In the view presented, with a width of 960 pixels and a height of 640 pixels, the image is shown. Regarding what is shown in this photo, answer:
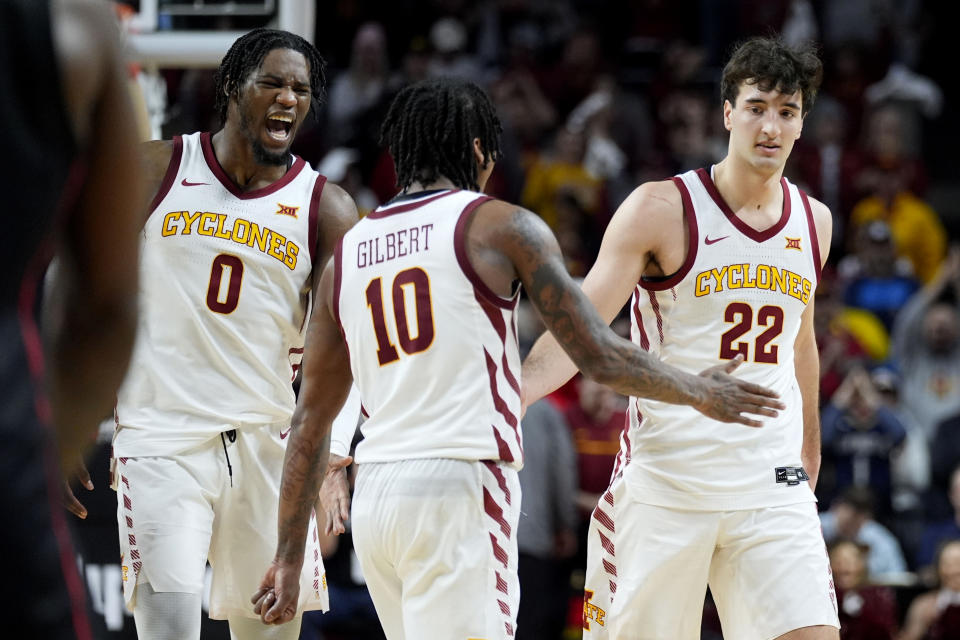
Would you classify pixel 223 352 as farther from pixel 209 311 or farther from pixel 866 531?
pixel 866 531

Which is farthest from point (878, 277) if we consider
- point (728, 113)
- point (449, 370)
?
point (449, 370)

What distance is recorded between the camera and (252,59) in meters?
5.40

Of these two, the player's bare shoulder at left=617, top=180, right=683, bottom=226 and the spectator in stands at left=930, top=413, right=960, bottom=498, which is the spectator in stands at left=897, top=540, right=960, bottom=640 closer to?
the spectator in stands at left=930, top=413, right=960, bottom=498

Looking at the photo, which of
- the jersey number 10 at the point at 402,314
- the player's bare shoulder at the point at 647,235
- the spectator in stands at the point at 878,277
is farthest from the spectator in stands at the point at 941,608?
the jersey number 10 at the point at 402,314

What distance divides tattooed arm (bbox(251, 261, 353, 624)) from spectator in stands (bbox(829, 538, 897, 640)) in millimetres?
5189

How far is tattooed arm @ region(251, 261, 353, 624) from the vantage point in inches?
180

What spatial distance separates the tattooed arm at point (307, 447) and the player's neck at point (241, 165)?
3.18 ft

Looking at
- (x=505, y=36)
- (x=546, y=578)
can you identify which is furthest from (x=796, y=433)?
(x=505, y=36)

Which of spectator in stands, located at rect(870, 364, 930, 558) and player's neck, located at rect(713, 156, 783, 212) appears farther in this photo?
spectator in stands, located at rect(870, 364, 930, 558)

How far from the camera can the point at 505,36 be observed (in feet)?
50.7

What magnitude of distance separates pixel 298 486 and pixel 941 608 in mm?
5839

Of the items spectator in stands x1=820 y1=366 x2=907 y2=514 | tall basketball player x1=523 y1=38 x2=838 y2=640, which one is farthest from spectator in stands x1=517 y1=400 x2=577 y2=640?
tall basketball player x1=523 y1=38 x2=838 y2=640

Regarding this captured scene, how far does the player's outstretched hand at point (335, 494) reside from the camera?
4.96 metres

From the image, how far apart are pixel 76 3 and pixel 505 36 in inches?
541
